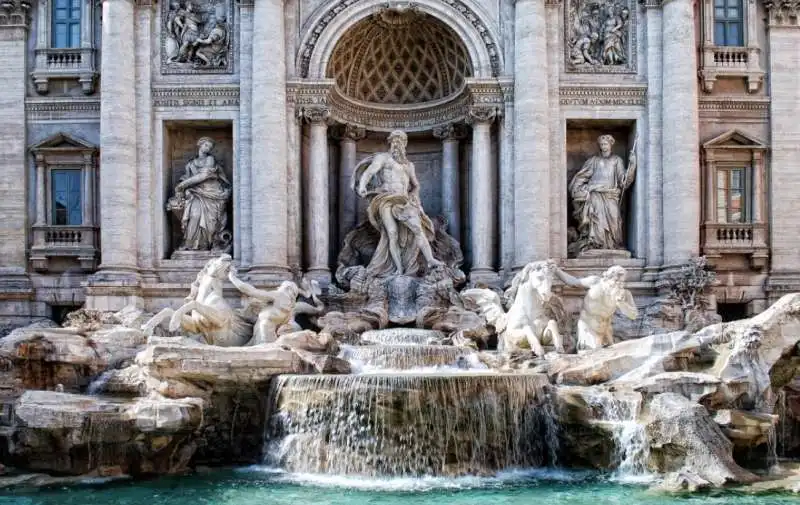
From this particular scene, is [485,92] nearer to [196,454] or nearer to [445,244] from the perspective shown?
[445,244]

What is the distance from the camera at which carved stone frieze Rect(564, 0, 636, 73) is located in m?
22.9

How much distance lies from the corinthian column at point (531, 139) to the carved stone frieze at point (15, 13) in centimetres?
1245

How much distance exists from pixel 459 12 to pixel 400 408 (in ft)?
37.3

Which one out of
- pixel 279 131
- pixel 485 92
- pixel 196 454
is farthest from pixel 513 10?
pixel 196 454

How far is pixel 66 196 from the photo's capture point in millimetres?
23531

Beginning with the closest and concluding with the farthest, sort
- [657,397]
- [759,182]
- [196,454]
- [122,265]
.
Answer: [657,397] → [196,454] → [122,265] → [759,182]

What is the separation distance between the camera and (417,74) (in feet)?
80.3

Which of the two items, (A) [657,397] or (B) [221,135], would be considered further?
(B) [221,135]

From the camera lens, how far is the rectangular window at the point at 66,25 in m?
23.6

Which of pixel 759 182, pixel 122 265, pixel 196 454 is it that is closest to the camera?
pixel 196 454

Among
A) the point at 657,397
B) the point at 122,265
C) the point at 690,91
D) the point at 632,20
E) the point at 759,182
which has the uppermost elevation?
the point at 632,20

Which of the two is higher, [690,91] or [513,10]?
[513,10]

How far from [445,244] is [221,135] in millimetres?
6358

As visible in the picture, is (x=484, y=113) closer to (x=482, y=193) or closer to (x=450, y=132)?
(x=450, y=132)
